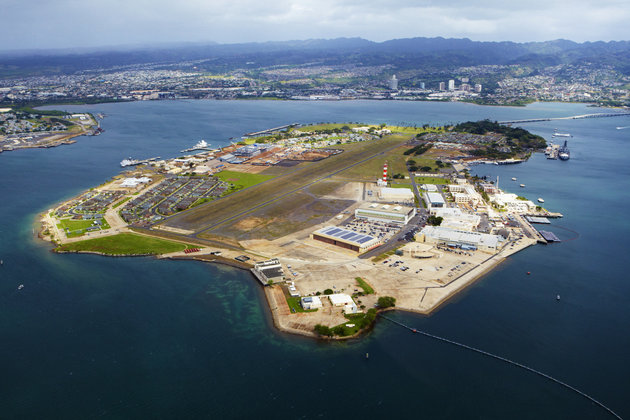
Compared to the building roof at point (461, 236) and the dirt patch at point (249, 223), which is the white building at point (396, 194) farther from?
the dirt patch at point (249, 223)

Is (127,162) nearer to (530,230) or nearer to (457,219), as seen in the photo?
(457,219)

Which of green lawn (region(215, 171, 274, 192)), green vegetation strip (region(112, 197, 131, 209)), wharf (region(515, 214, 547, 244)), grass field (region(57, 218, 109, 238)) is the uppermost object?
green lawn (region(215, 171, 274, 192))

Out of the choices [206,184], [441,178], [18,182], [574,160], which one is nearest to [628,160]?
[574,160]

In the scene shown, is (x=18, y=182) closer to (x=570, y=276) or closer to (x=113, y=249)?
(x=113, y=249)

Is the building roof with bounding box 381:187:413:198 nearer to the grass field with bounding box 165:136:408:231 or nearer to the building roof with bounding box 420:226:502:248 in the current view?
the grass field with bounding box 165:136:408:231

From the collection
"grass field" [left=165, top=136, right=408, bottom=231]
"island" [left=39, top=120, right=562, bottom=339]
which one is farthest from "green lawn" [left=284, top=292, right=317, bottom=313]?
"grass field" [left=165, top=136, right=408, bottom=231]

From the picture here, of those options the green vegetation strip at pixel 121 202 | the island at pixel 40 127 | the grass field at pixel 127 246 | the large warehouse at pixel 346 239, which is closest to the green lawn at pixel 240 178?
the green vegetation strip at pixel 121 202
